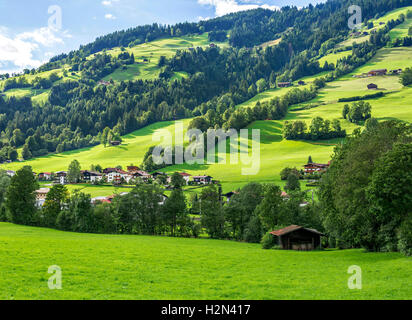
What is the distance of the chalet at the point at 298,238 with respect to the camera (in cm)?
5334

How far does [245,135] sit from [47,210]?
102676 mm

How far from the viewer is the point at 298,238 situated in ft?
179

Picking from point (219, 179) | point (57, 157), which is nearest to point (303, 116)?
point (219, 179)

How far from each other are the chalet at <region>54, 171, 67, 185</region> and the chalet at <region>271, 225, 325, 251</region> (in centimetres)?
10466

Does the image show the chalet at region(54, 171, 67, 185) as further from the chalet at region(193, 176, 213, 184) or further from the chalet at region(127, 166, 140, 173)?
the chalet at region(193, 176, 213, 184)

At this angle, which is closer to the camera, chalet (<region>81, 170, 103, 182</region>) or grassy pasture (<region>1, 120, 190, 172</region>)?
chalet (<region>81, 170, 103, 182</region>)

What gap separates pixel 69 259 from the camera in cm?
2817

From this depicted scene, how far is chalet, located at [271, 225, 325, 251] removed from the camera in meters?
53.3

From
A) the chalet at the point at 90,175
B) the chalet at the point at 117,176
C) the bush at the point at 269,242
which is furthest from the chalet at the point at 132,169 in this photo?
the bush at the point at 269,242

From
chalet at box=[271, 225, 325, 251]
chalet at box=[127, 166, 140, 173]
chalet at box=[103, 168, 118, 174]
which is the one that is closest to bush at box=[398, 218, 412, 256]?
chalet at box=[271, 225, 325, 251]

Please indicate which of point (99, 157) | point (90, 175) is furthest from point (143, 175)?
point (99, 157)

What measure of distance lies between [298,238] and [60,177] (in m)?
112

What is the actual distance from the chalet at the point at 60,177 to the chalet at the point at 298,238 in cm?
10466
